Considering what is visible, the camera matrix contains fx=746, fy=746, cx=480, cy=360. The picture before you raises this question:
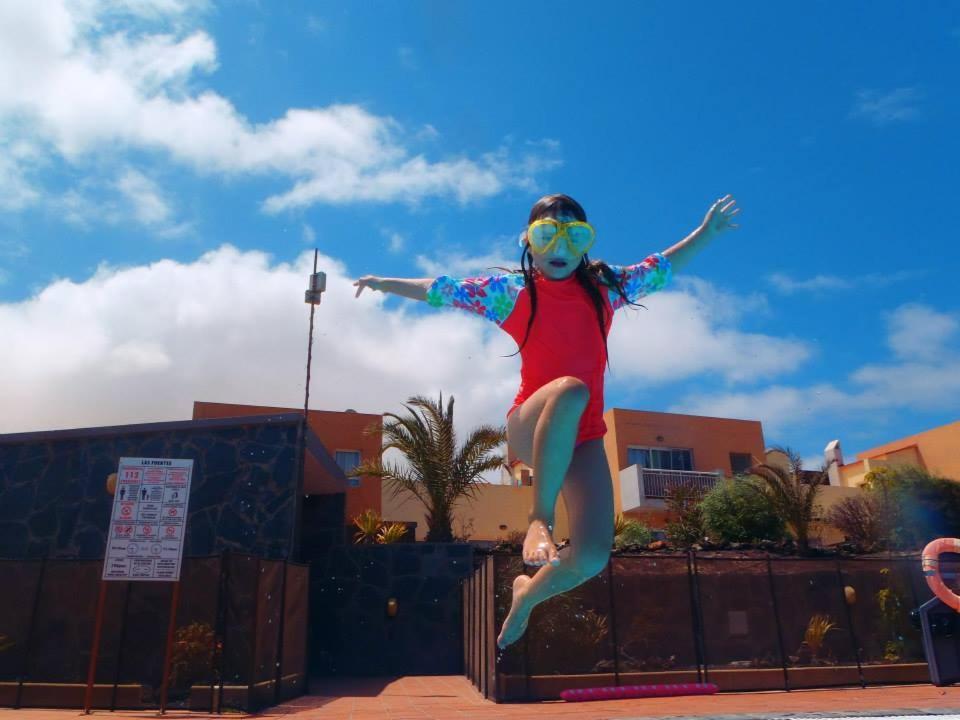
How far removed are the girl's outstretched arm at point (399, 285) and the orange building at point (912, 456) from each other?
964 inches

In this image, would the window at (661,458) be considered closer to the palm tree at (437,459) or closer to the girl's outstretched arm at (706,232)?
the palm tree at (437,459)

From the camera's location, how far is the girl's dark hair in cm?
330

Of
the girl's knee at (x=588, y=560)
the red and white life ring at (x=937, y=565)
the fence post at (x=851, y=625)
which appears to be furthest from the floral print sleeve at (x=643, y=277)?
the fence post at (x=851, y=625)

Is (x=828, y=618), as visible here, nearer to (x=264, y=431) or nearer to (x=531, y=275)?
(x=264, y=431)

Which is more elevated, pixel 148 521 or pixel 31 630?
pixel 148 521

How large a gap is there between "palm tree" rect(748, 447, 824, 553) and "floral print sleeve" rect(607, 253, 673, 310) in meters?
14.3

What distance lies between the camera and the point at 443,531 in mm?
15398

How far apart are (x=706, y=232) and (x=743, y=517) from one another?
49.8 feet

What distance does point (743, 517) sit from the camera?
57.9 ft

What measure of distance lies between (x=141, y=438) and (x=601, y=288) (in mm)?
11206

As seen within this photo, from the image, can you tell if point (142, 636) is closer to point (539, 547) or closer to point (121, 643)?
point (121, 643)

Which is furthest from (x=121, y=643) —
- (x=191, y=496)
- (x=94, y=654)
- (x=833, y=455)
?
(x=833, y=455)

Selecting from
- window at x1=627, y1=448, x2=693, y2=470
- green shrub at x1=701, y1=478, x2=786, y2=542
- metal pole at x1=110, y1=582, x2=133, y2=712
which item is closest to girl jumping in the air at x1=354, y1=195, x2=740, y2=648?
metal pole at x1=110, y1=582, x2=133, y2=712

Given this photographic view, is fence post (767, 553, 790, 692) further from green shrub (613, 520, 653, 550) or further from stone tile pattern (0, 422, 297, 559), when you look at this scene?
stone tile pattern (0, 422, 297, 559)
